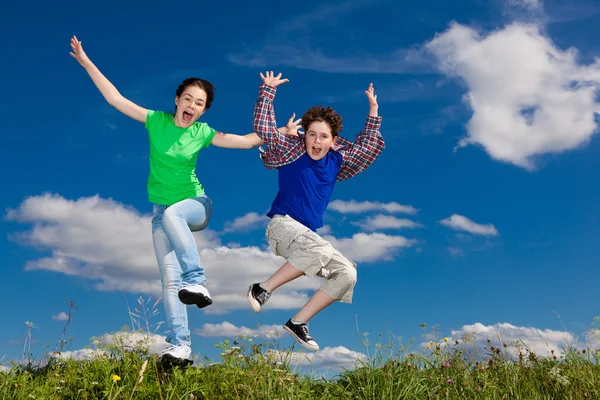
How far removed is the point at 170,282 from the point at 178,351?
3.05ft

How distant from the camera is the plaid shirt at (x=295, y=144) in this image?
321 inches

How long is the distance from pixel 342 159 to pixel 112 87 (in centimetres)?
327

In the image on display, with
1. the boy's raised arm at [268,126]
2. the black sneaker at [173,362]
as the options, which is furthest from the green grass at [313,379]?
the boy's raised arm at [268,126]

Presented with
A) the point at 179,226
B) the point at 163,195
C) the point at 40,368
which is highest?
the point at 163,195

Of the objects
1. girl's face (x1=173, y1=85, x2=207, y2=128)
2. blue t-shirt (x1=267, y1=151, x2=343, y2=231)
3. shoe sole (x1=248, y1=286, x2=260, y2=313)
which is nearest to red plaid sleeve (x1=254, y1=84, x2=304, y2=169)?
blue t-shirt (x1=267, y1=151, x2=343, y2=231)

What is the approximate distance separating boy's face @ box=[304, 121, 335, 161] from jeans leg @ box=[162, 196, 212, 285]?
5.61 feet

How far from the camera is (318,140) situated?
8203mm

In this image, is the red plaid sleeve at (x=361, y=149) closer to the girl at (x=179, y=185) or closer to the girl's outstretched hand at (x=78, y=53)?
the girl at (x=179, y=185)

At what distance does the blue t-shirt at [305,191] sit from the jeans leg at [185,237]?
1.08m

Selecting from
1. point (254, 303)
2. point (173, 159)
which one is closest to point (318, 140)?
point (173, 159)

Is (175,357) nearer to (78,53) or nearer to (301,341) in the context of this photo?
(301,341)

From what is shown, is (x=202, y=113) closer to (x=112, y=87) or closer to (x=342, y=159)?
(x=112, y=87)

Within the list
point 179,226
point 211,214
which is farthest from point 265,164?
point 179,226

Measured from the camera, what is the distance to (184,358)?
23.8 feet
